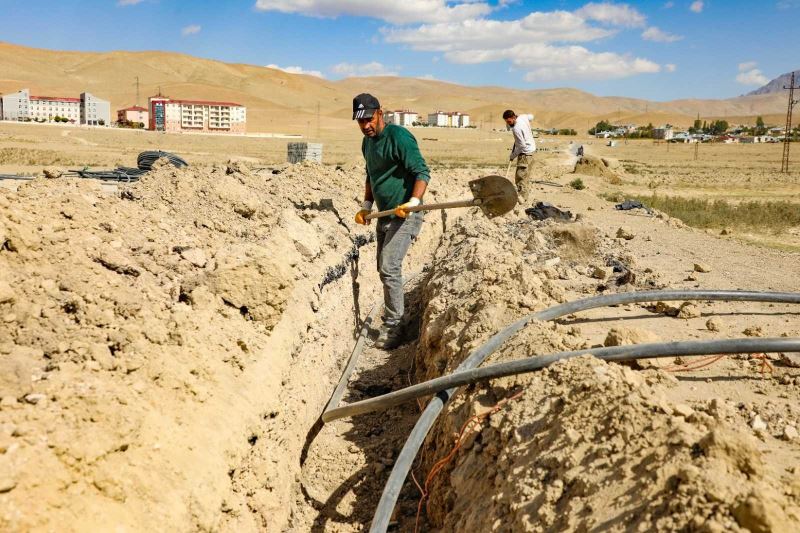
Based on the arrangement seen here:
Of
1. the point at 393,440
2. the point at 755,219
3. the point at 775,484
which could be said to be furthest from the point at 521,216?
the point at 775,484

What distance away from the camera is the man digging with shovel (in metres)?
5.23

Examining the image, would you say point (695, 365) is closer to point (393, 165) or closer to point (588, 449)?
point (588, 449)

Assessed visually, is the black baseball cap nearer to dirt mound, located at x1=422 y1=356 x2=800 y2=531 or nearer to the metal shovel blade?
the metal shovel blade

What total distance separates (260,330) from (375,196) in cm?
208

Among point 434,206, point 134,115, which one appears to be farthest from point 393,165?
point 134,115

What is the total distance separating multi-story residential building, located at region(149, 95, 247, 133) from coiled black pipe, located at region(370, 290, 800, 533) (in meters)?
56.5

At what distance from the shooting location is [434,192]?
35.1 feet

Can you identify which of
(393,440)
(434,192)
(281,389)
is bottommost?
(393,440)

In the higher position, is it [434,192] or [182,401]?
[434,192]

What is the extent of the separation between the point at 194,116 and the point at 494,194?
196 ft

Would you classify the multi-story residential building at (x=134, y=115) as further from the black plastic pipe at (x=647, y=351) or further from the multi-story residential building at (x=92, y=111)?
the black plastic pipe at (x=647, y=351)

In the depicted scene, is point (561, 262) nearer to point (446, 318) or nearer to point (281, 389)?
Result: point (446, 318)

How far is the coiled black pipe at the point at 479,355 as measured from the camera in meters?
2.81

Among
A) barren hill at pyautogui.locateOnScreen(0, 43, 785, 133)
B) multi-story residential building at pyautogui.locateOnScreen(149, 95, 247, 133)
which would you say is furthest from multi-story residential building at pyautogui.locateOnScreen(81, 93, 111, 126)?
barren hill at pyautogui.locateOnScreen(0, 43, 785, 133)
